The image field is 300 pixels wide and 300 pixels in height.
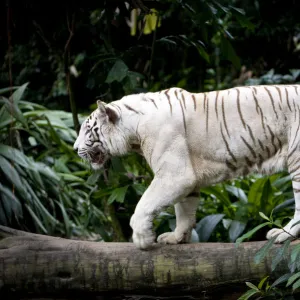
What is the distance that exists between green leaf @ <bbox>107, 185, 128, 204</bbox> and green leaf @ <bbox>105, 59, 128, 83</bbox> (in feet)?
2.49

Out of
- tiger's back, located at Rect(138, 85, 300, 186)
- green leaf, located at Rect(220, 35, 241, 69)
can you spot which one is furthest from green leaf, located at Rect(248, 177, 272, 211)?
tiger's back, located at Rect(138, 85, 300, 186)

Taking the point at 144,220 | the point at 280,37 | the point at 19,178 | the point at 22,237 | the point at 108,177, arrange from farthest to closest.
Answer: the point at 280,37 → the point at 19,178 → the point at 108,177 → the point at 22,237 → the point at 144,220

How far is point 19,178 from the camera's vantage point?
5.61m

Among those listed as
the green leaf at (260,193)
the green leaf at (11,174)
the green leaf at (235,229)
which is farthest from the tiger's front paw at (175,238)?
the green leaf at (11,174)

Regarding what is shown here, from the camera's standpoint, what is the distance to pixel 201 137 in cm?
350

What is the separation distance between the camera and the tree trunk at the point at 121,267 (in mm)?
3453

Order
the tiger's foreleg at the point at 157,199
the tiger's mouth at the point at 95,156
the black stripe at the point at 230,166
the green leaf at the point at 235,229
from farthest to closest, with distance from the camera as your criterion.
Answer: the green leaf at the point at 235,229
the tiger's mouth at the point at 95,156
the black stripe at the point at 230,166
the tiger's foreleg at the point at 157,199

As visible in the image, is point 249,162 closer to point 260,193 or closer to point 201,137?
point 201,137

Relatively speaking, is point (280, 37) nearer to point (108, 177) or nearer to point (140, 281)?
point (108, 177)

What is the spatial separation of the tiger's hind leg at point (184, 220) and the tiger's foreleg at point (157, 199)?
0.30 m

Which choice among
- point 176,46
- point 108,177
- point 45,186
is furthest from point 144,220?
point 45,186

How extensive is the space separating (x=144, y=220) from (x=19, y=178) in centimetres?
245

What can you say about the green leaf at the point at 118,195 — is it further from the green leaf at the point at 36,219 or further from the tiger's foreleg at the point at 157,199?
the green leaf at the point at 36,219

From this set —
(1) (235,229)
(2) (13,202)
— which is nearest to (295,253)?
(1) (235,229)
